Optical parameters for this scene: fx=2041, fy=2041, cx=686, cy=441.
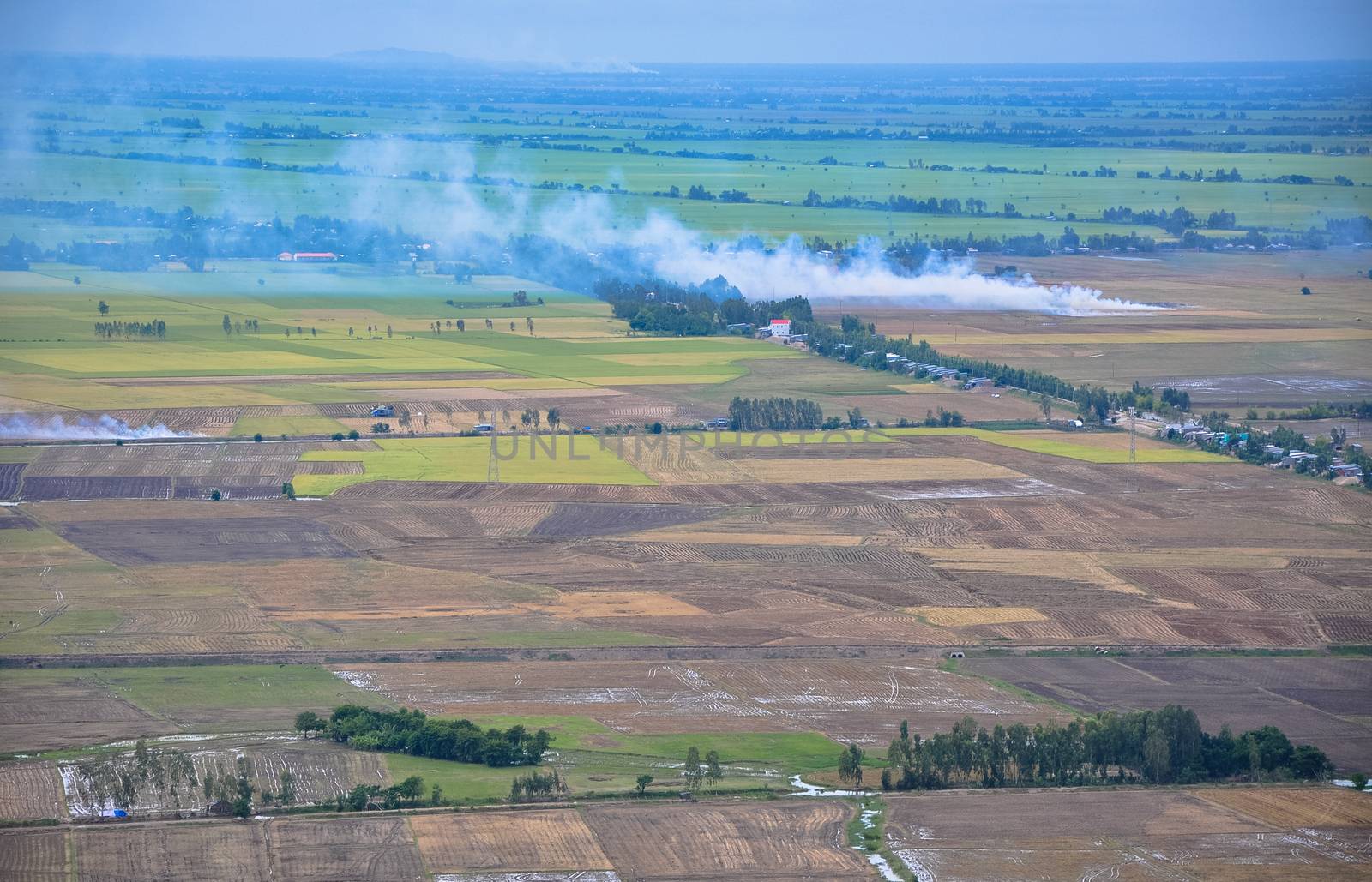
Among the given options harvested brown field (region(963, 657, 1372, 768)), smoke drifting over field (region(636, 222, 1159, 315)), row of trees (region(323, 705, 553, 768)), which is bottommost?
row of trees (region(323, 705, 553, 768))

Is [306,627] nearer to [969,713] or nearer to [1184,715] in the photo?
[969,713]

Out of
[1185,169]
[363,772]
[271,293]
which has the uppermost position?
[1185,169]

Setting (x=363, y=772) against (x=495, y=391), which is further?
(x=495, y=391)

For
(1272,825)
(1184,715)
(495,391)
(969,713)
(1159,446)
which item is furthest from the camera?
(495,391)

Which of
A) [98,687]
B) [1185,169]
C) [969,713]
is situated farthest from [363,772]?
[1185,169]

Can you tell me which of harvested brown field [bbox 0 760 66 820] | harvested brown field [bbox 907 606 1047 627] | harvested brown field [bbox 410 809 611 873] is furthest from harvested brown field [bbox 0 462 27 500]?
harvested brown field [bbox 410 809 611 873]

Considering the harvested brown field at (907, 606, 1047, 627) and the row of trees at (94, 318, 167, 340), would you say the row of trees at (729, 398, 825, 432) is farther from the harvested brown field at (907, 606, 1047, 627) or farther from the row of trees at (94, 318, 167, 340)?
the row of trees at (94, 318, 167, 340)

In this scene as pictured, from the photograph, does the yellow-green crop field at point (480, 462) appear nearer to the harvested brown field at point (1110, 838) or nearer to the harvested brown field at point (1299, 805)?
the harvested brown field at point (1110, 838)
